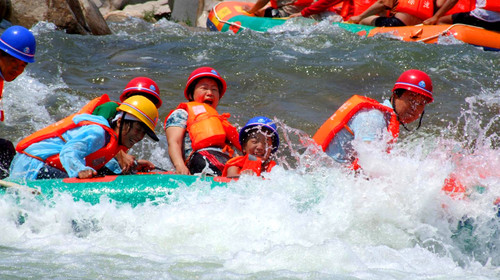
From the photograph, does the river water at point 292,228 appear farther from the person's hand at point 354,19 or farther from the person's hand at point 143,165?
the person's hand at point 354,19

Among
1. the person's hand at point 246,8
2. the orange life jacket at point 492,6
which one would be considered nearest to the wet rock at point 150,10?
the person's hand at point 246,8

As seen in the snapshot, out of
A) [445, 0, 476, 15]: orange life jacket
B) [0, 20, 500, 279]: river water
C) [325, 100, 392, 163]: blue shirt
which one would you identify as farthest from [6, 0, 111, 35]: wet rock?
[325, 100, 392, 163]: blue shirt

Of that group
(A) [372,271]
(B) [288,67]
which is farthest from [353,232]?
(B) [288,67]

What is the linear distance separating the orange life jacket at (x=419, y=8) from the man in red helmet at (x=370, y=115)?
7343 millimetres

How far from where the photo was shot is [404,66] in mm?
9453

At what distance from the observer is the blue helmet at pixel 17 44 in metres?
4.86

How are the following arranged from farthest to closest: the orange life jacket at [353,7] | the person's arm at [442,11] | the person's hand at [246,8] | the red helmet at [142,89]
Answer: the person's hand at [246,8] < the orange life jacket at [353,7] < the person's arm at [442,11] < the red helmet at [142,89]

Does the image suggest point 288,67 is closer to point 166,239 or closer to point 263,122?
point 263,122

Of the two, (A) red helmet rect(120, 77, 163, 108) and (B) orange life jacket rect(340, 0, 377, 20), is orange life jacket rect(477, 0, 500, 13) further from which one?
(A) red helmet rect(120, 77, 163, 108)

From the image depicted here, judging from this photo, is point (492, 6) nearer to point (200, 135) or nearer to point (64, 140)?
point (200, 135)

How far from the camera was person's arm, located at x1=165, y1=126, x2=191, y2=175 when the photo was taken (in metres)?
5.12

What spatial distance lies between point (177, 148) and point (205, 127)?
0.94 ft

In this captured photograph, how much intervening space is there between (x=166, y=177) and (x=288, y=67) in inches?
208

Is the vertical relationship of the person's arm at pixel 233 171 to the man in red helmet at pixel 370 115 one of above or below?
below
